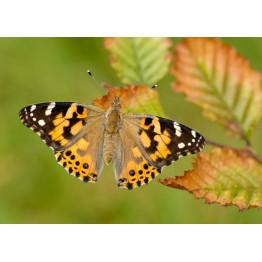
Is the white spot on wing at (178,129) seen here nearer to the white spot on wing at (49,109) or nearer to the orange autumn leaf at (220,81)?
the orange autumn leaf at (220,81)

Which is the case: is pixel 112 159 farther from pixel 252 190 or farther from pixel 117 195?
pixel 117 195

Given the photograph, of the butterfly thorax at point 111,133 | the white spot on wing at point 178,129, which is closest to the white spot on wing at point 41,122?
the butterfly thorax at point 111,133

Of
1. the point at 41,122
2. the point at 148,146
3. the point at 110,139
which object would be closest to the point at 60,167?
the point at 110,139

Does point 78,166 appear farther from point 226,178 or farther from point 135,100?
point 226,178

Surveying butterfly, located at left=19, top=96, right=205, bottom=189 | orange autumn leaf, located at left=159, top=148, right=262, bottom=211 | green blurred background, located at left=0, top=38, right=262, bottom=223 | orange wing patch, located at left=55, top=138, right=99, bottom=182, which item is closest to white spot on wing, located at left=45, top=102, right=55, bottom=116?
butterfly, located at left=19, top=96, right=205, bottom=189

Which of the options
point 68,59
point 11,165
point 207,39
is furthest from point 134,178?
point 68,59

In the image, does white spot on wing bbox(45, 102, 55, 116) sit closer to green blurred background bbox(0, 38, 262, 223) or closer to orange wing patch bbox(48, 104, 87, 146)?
orange wing patch bbox(48, 104, 87, 146)
